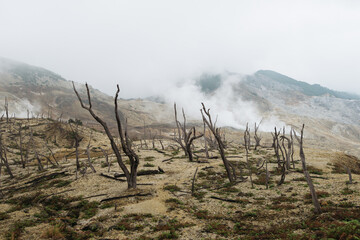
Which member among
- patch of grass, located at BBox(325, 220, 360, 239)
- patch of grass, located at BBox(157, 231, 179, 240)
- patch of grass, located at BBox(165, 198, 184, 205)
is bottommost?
patch of grass, located at BBox(165, 198, 184, 205)

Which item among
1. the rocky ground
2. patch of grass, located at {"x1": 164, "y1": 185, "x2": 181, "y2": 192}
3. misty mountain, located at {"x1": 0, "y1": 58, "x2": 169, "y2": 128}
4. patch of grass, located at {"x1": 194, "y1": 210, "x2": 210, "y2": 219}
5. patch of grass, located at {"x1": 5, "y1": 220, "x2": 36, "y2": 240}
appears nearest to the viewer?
the rocky ground

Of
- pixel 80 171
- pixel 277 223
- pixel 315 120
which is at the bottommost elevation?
pixel 80 171

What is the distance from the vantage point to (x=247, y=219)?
32.3 feet

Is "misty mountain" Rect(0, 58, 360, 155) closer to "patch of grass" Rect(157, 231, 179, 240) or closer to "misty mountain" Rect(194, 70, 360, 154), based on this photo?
"misty mountain" Rect(194, 70, 360, 154)

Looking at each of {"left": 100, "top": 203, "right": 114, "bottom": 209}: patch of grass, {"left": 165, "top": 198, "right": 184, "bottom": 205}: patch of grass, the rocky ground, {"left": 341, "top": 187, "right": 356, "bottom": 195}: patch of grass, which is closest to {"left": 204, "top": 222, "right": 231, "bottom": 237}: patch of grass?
the rocky ground

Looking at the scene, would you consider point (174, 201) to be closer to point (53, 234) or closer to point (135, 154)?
point (135, 154)

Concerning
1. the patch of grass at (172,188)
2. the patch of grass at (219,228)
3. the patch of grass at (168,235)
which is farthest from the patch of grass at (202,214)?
the patch of grass at (172,188)

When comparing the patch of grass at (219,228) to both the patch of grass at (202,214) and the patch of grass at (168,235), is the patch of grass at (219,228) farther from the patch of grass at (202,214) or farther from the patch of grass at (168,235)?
the patch of grass at (168,235)

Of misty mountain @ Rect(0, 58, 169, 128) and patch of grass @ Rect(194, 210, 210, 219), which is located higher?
misty mountain @ Rect(0, 58, 169, 128)

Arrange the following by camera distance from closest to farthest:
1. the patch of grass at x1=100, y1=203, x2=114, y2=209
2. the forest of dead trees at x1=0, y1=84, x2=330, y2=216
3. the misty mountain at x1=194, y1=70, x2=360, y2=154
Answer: the patch of grass at x1=100, y1=203, x2=114, y2=209
the forest of dead trees at x1=0, y1=84, x2=330, y2=216
the misty mountain at x1=194, y1=70, x2=360, y2=154

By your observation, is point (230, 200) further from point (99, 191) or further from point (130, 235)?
point (99, 191)

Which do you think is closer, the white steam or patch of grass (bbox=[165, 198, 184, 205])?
patch of grass (bbox=[165, 198, 184, 205])

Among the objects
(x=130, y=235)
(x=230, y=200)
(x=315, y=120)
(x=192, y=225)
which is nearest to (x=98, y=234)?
(x=130, y=235)

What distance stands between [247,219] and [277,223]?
1.32 m
